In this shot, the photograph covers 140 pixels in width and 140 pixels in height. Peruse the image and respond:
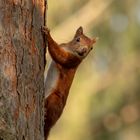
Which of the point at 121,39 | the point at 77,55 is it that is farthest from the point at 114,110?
the point at 77,55

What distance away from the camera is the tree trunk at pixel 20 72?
3172mm

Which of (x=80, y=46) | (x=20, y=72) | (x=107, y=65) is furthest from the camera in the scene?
(x=107, y=65)

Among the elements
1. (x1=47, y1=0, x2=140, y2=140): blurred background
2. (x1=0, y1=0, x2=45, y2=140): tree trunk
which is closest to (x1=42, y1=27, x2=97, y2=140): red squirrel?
(x1=0, y1=0, x2=45, y2=140): tree trunk

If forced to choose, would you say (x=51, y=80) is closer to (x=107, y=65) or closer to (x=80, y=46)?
(x=80, y=46)

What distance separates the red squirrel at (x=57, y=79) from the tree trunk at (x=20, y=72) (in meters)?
0.39

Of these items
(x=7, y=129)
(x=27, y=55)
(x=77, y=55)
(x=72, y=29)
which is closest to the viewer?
(x=7, y=129)

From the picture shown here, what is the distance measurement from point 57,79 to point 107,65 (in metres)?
8.85

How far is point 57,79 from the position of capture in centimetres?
429

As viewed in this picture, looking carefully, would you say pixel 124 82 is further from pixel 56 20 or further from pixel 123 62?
pixel 56 20

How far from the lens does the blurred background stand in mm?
12791

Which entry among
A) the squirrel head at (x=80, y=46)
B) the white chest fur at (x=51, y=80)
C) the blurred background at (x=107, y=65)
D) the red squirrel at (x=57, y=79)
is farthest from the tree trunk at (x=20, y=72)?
the blurred background at (x=107, y=65)

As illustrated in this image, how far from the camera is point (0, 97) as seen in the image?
3154 mm

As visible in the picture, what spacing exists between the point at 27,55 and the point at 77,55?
1.34 meters

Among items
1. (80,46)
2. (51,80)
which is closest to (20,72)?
(51,80)
